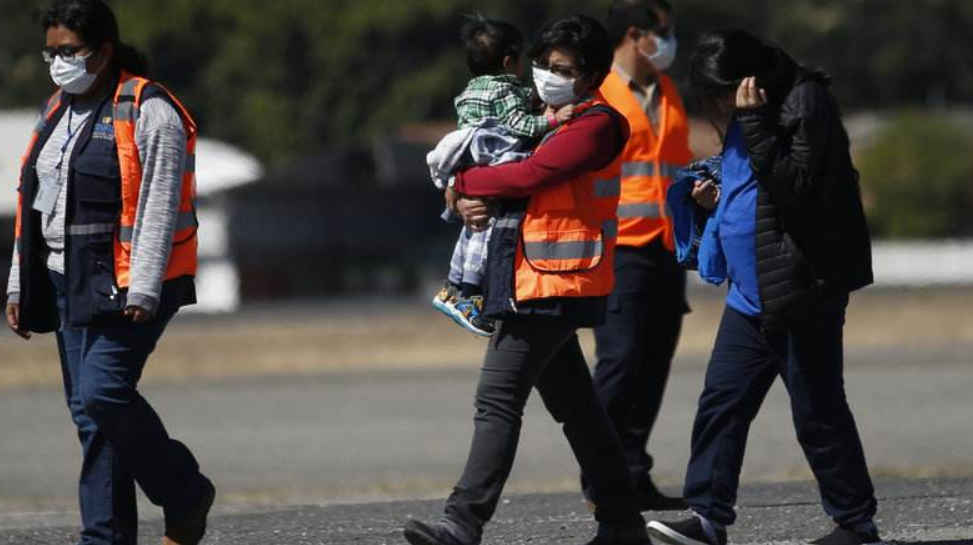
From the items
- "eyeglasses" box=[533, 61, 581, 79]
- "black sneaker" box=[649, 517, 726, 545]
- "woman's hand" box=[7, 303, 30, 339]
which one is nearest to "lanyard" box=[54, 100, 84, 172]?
"woman's hand" box=[7, 303, 30, 339]

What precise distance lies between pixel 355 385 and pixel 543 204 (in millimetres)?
14025

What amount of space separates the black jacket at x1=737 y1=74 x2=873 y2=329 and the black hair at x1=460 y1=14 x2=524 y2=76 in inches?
29.7

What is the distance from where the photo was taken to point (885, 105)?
89.5 meters

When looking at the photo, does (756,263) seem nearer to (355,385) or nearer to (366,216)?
(355,385)

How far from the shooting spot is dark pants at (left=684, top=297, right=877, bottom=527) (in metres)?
6.45

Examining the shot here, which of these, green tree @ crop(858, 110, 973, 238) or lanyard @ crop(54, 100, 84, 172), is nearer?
lanyard @ crop(54, 100, 84, 172)

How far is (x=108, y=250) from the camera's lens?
20.6 ft

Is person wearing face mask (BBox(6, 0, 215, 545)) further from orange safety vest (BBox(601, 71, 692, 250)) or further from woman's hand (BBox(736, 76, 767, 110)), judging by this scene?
orange safety vest (BBox(601, 71, 692, 250))

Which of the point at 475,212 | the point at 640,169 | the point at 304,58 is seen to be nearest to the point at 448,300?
the point at 475,212

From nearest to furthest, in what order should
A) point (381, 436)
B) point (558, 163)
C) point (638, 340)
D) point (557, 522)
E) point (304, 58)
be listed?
point (558, 163) < point (557, 522) < point (638, 340) < point (381, 436) < point (304, 58)

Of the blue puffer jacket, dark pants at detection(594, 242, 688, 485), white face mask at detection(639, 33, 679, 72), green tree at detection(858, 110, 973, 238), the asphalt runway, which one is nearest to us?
the blue puffer jacket

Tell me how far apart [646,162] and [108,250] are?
8.57 ft

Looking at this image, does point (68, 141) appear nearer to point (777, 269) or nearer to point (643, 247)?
point (777, 269)

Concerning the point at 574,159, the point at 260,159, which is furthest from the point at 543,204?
the point at 260,159
